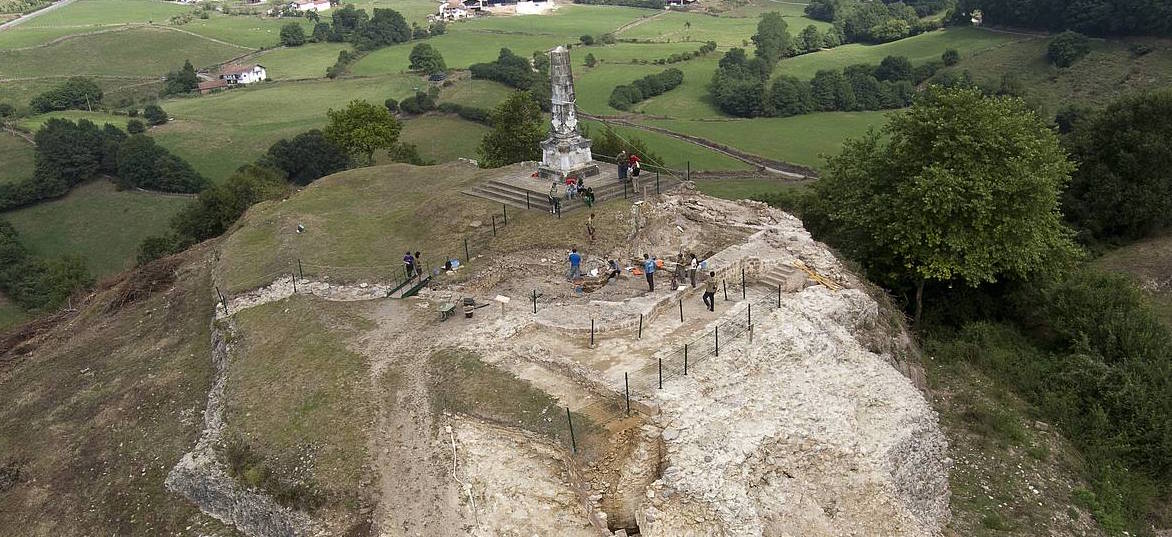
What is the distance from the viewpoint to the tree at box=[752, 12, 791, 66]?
101062 millimetres

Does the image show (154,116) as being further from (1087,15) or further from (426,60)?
(1087,15)

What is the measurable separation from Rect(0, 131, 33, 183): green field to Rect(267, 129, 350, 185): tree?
2622cm

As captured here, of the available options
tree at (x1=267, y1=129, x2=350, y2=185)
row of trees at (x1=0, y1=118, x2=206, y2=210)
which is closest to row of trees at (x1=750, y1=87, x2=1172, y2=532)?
tree at (x1=267, y1=129, x2=350, y2=185)

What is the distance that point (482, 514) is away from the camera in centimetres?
1552

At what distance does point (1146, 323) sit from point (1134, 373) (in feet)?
10.5

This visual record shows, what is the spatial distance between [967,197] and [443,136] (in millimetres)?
59820

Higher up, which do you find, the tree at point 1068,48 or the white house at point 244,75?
the tree at point 1068,48

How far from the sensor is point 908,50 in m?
101

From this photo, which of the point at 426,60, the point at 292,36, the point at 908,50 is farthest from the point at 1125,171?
the point at 292,36

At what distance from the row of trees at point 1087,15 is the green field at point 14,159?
372ft

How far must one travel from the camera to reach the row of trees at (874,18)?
11388cm

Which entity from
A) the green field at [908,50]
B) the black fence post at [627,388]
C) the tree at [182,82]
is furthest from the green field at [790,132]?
the tree at [182,82]

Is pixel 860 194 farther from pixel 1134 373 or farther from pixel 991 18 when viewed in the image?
pixel 991 18

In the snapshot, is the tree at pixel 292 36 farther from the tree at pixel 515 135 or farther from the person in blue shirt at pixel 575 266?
the person in blue shirt at pixel 575 266
